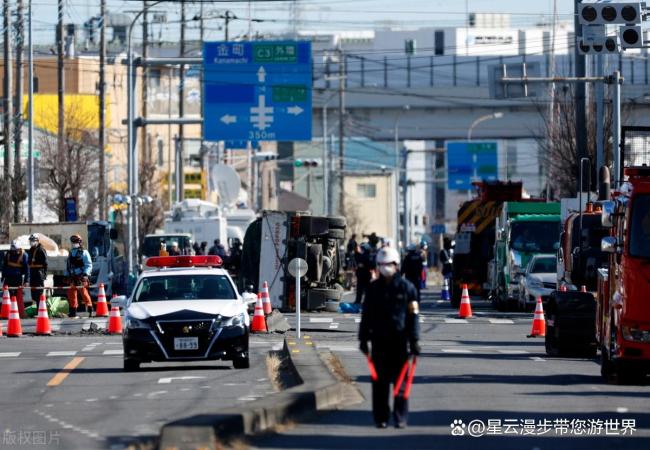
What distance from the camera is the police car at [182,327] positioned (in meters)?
20.9

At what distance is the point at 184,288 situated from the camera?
72.8ft

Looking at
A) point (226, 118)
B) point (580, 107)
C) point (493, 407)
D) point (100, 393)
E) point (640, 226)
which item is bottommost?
point (100, 393)

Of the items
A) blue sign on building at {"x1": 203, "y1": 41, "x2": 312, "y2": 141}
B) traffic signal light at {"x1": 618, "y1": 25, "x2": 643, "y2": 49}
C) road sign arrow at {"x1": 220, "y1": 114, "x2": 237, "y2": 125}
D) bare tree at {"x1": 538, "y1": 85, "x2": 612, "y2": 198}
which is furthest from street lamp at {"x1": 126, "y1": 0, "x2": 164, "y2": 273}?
traffic signal light at {"x1": 618, "y1": 25, "x2": 643, "y2": 49}

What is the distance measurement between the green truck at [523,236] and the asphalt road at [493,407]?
1326 cm

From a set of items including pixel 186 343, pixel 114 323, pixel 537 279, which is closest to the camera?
pixel 186 343

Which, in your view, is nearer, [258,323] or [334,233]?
[258,323]

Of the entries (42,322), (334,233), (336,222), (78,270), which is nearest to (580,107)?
(336,222)

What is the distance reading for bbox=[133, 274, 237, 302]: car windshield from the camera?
72.4 ft

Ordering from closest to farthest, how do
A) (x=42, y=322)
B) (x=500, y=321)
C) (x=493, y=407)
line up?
(x=493, y=407) → (x=42, y=322) → (x=500, y=321)

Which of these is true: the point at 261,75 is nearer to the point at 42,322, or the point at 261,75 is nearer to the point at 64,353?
the point at 42,322

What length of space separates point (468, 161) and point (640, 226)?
200 feet

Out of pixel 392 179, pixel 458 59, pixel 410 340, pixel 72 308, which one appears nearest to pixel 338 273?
pixel 72 308

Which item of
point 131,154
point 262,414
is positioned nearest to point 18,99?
point 131,154

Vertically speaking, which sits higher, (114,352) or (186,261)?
(186,261)
